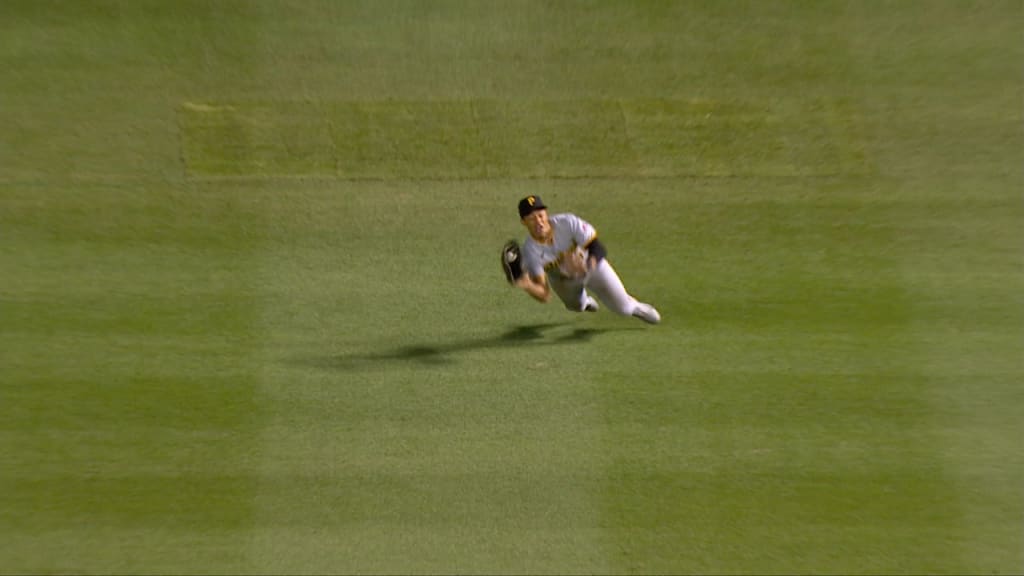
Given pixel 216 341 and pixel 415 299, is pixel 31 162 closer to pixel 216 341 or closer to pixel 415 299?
pixel 216 341

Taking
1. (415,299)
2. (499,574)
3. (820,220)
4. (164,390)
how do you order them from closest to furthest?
(499,574)
(164,390)
(415,299)
(820,220)

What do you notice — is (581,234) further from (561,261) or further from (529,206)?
(529,206)

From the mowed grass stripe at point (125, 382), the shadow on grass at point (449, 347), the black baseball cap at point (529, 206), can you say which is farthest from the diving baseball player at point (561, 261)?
the mowed grass stripe at point (125, 382)

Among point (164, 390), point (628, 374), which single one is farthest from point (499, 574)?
point (164, 390)

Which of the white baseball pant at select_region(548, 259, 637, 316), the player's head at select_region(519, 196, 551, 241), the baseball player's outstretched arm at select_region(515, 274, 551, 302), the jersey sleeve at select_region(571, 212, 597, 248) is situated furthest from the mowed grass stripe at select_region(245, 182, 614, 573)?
the player's head at select_region(519, 196, 551, 241)

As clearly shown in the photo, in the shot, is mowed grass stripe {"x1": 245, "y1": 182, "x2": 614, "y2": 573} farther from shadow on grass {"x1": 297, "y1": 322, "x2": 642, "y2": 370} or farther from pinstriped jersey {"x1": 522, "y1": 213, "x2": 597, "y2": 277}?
pinstriped jersey {"x1": 522, "y1": 213, "x2": 597, "y2": 277}

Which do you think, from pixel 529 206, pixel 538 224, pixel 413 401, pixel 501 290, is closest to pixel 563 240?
pixel 538 224

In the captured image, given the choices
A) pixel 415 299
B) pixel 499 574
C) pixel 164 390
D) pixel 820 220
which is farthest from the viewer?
pixel 820 220
